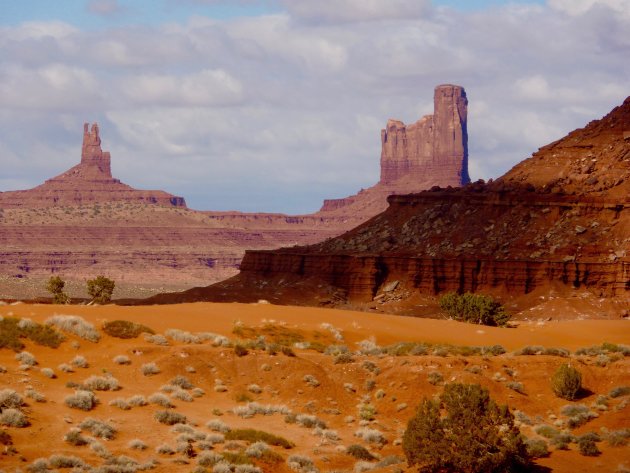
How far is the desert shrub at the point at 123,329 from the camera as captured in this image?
123 feet

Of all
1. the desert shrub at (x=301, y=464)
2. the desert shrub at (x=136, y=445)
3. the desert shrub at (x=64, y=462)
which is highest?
the desert shrub at (x=136, y=445)

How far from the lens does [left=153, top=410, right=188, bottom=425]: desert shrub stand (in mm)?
30672

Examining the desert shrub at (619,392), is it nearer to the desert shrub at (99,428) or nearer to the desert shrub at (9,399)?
the desert shrub at (99,428)

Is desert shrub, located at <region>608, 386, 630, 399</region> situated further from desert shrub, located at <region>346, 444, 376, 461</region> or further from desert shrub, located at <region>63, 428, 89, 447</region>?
desert shrub, located at <region>63, 428, 89, 447</region>

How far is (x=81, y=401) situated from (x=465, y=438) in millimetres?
8679

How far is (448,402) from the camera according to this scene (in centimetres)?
2986

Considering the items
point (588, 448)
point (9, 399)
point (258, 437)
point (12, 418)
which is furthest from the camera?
point (588, 448)

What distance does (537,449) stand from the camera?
100.0 feet

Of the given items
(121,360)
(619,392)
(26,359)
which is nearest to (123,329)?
(121,360)

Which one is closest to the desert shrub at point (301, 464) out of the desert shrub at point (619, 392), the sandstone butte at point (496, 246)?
the desert shrub at point (619, 392)

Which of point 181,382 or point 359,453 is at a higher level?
point 181,382

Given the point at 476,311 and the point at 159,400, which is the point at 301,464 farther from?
the point at 476,311

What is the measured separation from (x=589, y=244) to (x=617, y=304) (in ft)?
22.0

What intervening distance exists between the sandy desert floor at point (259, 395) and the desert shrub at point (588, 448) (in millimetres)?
190
